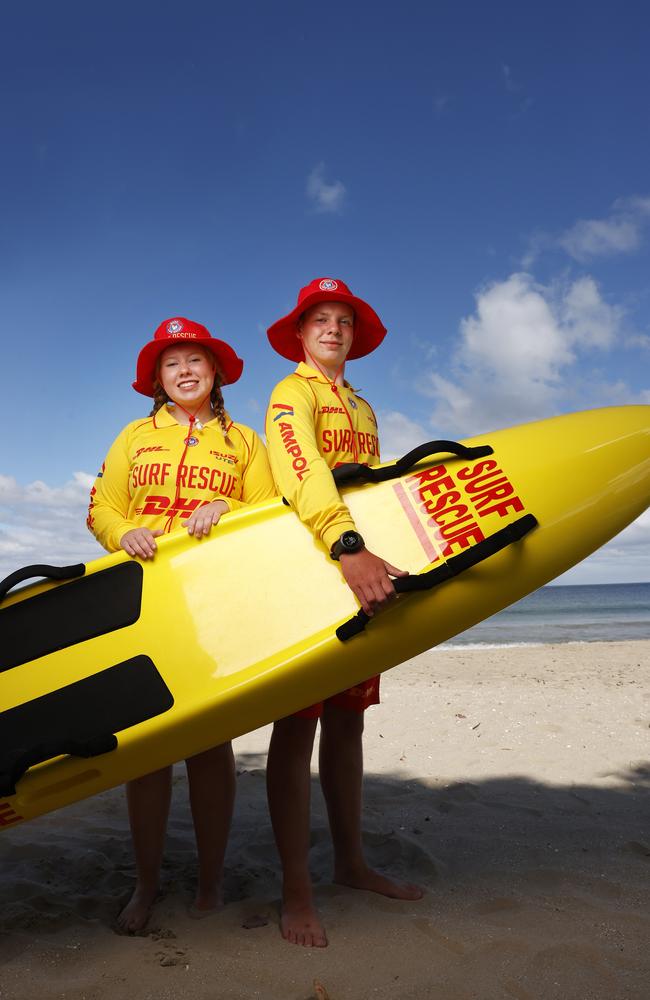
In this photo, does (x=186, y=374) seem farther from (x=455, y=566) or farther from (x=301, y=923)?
(x=301, y=923)

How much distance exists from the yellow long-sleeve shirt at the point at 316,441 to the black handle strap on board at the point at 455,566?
234mm

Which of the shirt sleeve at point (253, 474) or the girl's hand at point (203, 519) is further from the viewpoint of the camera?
the shirt sleeve at point (253, 474)

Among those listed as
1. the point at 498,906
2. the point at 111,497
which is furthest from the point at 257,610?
the point at 498,906

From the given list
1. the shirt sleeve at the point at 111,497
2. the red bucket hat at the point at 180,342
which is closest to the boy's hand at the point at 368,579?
the shirt sleeve at the point at 111,497

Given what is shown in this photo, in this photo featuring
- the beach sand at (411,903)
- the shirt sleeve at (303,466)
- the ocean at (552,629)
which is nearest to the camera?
the beach sand at (411,903)

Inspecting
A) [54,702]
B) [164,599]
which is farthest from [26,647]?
[164,599]

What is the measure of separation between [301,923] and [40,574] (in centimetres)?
137

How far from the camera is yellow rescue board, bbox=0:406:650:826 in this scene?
2090 mm

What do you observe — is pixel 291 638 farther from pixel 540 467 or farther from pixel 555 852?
pixel 555 852

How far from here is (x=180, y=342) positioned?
2.48 meters

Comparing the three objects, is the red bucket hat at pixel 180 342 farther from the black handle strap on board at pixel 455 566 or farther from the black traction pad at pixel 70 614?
the black handle strap on board at pixel 455 566

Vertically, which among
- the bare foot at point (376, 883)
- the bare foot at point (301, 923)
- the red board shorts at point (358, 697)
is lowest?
the bare foot at point (376, 883)

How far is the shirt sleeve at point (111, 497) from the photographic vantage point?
242cm

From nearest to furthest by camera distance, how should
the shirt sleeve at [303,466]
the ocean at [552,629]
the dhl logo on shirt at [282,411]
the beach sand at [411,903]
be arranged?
the beach sand at [411,903], the shirt sleeve at [303,466], the dhl logo on shirt at [282,411], the ocean at [552,629]
